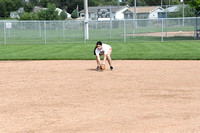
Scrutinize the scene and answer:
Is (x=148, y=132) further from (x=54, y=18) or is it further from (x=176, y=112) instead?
(x=54, y=18)

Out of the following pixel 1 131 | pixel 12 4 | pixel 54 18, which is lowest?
pixel 1 131

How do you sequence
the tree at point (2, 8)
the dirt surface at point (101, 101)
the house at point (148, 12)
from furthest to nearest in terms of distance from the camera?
the house at point (148, 12) → the tree at point (2, 8) → the dirt surface at point (101, 101)

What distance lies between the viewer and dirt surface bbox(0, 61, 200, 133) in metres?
6.68

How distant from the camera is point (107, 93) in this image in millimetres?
9797

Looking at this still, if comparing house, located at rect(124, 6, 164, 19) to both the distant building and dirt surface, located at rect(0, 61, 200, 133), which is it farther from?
dirt surface, located at rect(0, 61, 200, 133)

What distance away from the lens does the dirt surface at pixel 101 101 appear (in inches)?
263

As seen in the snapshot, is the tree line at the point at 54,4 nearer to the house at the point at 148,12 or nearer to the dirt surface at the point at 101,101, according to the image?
the house at the point at 148,12

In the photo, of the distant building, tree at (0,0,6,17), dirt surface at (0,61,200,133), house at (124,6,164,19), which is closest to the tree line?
tree at (0,0,6,17)

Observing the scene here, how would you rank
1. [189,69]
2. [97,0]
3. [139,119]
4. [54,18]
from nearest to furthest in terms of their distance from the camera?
[139,119]
[189,69]
[54,18]
[97,0]

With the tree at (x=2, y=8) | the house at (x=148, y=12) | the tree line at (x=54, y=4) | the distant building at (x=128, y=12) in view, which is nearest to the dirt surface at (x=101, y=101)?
the tree line at (x=54, y=4)

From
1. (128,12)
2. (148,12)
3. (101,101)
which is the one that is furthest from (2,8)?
(101,101)

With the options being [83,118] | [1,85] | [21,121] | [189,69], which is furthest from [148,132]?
[189,69]

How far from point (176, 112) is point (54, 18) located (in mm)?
53310

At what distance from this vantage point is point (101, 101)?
8.78 metres
